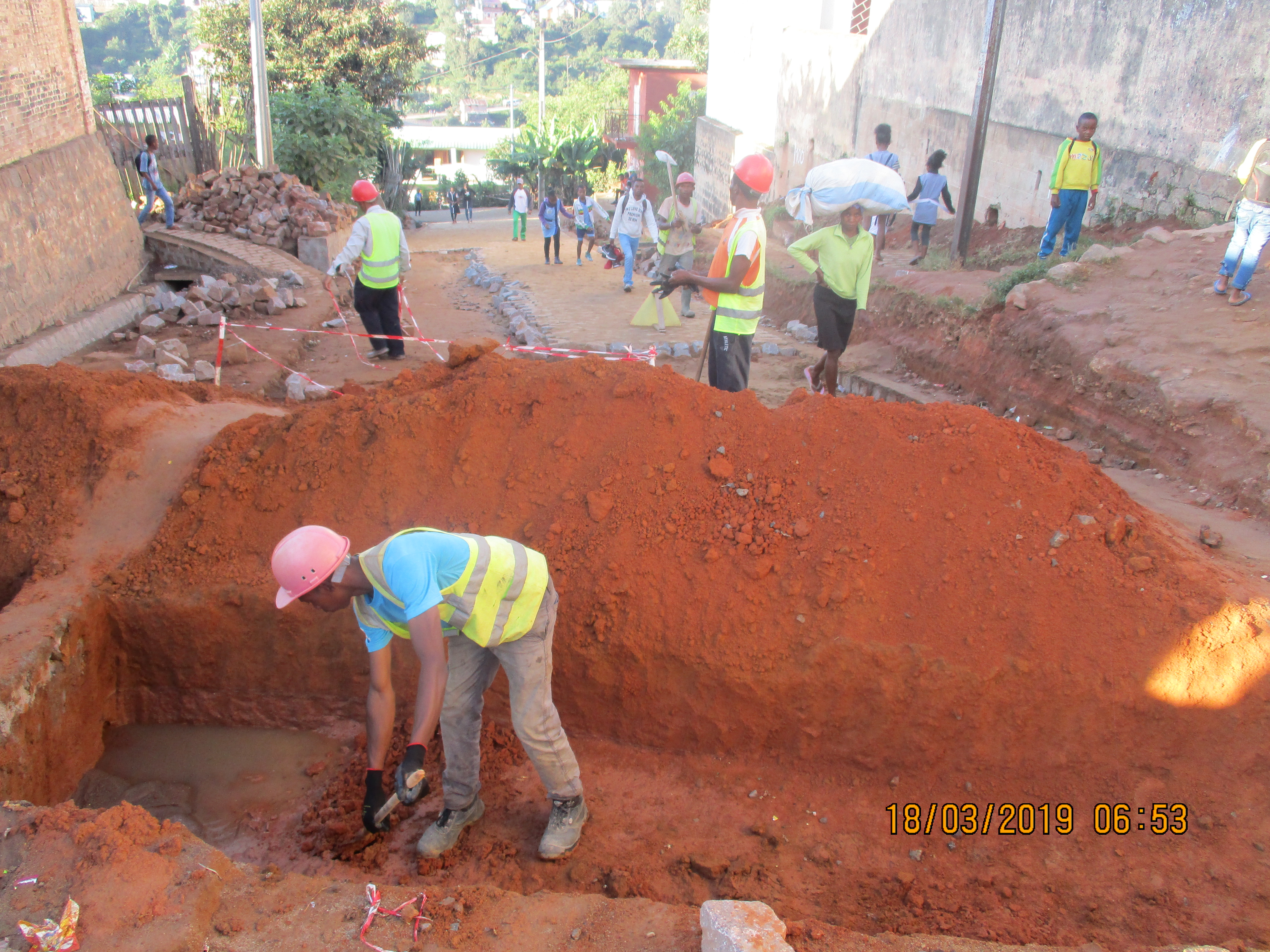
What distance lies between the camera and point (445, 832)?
3.21m

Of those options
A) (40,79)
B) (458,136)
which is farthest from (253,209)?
(458,136)

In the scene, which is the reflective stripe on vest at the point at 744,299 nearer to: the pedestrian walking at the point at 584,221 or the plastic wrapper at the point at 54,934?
the plastic wrapper at the point at 54,934

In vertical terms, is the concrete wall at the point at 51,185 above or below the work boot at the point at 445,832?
above

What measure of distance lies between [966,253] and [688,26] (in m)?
42.4

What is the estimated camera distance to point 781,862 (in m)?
3.18

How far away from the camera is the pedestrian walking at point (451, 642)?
2.56m

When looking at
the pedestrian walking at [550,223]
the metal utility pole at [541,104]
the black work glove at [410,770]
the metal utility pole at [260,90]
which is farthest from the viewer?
the metal utility pole at [541,104]

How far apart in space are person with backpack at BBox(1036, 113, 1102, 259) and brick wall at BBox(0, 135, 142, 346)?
33.0 feet

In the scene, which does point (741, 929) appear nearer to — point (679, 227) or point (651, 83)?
point (679, 227)

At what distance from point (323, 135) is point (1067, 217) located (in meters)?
14.7

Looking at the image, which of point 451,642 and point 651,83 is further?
point 651,83

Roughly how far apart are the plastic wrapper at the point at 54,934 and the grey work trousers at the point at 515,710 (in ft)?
3.82

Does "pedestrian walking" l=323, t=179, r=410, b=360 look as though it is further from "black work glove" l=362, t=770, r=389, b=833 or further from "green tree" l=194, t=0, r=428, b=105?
"green tree" l=194, t=0, r=428, b=105

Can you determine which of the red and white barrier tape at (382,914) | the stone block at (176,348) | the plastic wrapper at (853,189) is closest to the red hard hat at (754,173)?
the plastic wrapper at (853,189)
